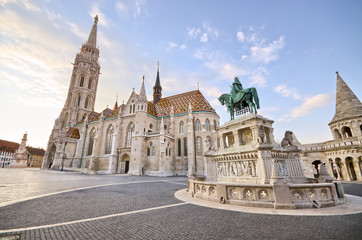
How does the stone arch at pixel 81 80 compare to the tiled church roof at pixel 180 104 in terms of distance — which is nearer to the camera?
the tiled church roof at pixel 180 104

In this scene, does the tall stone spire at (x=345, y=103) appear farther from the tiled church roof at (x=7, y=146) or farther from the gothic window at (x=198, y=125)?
the tiled church roof at (x=7, y=146)

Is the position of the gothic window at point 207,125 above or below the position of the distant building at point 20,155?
above

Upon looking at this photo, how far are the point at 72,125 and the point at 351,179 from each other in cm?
5547

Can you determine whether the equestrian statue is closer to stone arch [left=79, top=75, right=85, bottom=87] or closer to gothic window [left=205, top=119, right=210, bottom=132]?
gothic window [left=205, top=119, right=210, bottom=132]

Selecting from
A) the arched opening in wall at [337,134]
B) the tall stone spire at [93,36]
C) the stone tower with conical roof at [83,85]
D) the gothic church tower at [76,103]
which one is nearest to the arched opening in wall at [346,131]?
the arched opening in wall at [337,134]

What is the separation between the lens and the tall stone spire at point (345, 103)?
19.0 metres

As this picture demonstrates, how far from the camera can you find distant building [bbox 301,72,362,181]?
663 inches

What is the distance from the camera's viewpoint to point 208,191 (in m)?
6.68

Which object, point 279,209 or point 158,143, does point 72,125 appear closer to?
point 158,143

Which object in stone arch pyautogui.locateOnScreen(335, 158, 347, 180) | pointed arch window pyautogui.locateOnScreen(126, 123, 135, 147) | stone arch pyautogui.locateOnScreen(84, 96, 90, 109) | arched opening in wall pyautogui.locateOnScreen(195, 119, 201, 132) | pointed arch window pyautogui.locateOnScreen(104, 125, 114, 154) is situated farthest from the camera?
stone arch pyautogui.locateOnScreen(84, 96, 90, 109)

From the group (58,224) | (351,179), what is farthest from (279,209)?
(351,179)

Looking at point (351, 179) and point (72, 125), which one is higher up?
point (72, 125)

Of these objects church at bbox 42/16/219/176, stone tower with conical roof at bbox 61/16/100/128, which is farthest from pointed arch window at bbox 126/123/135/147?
stone tower with conical roof at bbox 61/16/100/128

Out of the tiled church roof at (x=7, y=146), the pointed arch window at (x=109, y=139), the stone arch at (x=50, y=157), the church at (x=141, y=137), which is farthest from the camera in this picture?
the tiled church roof at (x=7, y=146)
